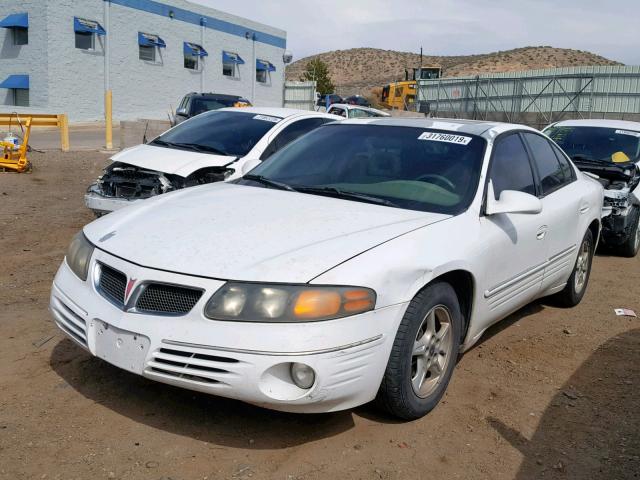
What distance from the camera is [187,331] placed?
2844 mm

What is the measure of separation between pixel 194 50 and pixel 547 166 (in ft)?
118

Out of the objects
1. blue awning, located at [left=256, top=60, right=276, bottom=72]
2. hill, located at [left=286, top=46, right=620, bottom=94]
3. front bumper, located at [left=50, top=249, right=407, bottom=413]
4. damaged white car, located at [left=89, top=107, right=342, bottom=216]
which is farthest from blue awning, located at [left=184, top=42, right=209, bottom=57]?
hill, located at [left=286, top=46, right=620, bottom=94]

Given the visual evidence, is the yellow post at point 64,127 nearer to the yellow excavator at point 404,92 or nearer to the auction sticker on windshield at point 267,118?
the auction sticker on windshield at point 267,118

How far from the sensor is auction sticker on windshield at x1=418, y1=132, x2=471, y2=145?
4246 millimetres

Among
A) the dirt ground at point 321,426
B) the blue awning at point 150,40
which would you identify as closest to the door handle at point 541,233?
the dirt ground at point 321,426

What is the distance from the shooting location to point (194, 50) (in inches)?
1508

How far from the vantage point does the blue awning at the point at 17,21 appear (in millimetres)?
30531

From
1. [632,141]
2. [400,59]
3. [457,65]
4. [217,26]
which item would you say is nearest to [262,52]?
[217,26]

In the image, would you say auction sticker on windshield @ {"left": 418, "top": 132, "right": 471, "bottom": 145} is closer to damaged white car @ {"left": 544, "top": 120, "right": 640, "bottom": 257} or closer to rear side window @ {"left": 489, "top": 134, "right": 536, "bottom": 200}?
rear side window @ {"left": 489, "top": 134, "right": 536, "bottom": 200}

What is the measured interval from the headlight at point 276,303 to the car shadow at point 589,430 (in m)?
1.15

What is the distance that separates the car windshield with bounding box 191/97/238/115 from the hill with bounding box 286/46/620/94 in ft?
204

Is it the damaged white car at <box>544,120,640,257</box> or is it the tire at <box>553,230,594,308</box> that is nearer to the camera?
the tire at <box>553,230,594,308</box>

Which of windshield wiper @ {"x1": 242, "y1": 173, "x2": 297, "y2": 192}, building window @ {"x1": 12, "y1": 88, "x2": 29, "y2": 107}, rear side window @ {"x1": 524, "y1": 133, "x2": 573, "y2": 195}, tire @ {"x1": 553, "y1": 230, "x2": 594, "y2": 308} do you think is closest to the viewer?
windshield wiper @ {"x1": 242, "y1": 173, "x2": 297, "y2": 192}

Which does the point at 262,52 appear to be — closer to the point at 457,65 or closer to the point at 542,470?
the point at 542,470
